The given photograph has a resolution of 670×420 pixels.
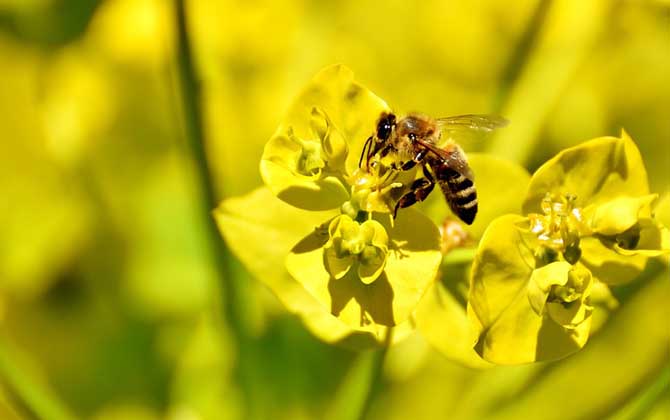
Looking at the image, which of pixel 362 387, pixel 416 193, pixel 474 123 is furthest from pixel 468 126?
pixel 362 387

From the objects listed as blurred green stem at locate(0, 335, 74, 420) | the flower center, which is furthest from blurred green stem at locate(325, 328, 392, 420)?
blurred green stem at locate(0, 335, 74, 420)

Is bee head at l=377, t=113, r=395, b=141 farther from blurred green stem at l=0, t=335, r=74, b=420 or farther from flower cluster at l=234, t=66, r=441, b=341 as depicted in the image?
blurred green stem at l=0, t=335, r=74, b=420

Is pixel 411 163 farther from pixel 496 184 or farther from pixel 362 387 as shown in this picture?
pixel 362 387

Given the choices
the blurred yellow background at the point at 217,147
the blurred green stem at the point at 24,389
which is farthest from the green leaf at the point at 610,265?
the blurred green stem at the point at 24,389

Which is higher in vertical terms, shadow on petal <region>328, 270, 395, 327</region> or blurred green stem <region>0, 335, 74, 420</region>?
shadow on petal <region>328, 270, 395, 327</region>

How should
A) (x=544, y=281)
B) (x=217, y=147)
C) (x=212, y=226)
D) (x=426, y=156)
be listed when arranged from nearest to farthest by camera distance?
(x=544, y=281) → (x=426, y=156) → (x=212, y=226) → (x=217, y=147)

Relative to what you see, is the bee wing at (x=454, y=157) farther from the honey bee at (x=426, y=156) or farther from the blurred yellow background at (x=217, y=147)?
the blurred yellow background at (x=217, y=147)

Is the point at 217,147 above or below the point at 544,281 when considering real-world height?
below
